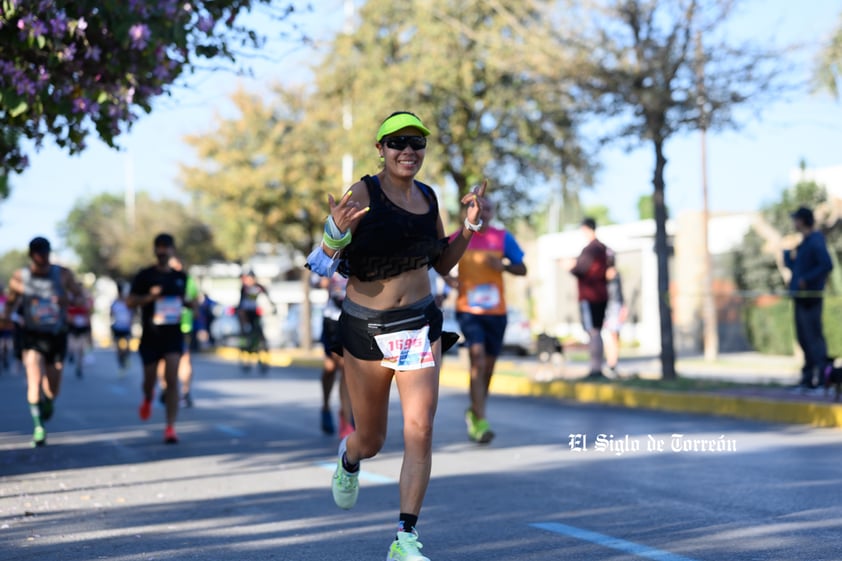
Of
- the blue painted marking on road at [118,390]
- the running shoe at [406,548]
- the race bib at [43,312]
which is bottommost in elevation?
the blue painted marking on road at [118,390]

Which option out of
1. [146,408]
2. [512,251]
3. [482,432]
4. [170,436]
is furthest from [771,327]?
[170,436]

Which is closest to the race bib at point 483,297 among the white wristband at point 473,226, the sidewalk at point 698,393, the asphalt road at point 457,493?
the asphalt road at point 457,493

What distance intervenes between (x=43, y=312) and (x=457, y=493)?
17.4ft

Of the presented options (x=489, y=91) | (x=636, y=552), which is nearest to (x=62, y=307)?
(x=636, y=552)

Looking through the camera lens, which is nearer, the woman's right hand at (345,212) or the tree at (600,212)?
the woman's right hand at (345,212)

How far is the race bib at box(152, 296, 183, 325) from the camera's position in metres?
12.4

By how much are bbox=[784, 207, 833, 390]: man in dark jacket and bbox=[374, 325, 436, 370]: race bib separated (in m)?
9.59

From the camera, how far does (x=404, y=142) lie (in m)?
6.07

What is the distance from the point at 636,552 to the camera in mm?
6234

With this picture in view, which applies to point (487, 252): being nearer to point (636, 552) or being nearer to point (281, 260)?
Answer: point (636, 552)

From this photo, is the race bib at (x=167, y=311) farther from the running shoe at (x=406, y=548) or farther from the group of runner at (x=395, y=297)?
the running shoe at (x=406, y=548)

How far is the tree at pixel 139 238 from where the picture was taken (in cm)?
6316

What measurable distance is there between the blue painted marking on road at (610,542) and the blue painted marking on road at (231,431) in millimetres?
6571

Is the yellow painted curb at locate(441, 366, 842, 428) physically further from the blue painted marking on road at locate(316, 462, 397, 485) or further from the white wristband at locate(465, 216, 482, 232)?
the white wristband at locate(465, 216, 482, 232)
